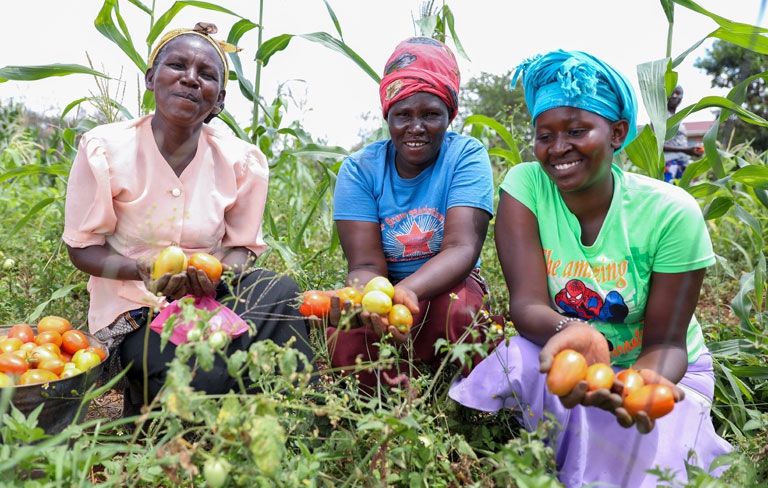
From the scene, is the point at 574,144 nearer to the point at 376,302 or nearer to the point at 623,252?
the point at 623,252

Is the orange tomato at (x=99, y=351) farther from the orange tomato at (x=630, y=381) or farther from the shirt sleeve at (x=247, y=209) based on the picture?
the orange tomato at (x=630, y=381)

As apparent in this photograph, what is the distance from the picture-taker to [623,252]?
1.91m

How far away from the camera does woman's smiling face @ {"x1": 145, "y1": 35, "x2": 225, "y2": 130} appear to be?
2.12m

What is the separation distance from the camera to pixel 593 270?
1.94 metres

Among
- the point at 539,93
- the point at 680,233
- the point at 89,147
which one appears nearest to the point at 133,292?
the point at 89,147

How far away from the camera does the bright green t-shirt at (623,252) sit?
1.87 m

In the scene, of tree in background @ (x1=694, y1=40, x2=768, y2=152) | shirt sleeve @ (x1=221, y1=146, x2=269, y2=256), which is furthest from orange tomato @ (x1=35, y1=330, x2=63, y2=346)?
tree in background @ (x1=694, y1=40, x2=768, y2=152)

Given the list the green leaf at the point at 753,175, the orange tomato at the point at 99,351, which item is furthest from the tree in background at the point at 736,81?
the orange tomato at the point at 99,351

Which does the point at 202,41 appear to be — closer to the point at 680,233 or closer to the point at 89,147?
the point at 89,147

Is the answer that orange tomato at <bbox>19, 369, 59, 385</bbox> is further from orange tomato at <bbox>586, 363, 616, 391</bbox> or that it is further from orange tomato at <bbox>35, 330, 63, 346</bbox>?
orange tomato at <bbox>586, 363, 616, 391</bbox>

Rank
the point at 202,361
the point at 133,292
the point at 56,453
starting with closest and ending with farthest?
the point at 202,361, the point at 56,453, the point at 133,292

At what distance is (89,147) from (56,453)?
1.14 m

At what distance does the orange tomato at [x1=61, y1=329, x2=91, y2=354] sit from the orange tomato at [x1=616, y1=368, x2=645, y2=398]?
5.38 feet

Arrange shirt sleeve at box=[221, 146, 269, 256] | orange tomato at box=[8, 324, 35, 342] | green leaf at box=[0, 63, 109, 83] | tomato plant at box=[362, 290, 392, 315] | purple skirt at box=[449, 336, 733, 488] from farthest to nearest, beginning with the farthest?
green leaf at box=[0, 63, 109, 83], shirt sleeve at box=[221, 146, 269, 256], orange tomato at box=[8, 324, 35, 342], tomato plant at box=[362, 290, 392, 315], purple skirt at box=[449, 336, 733, 488]
